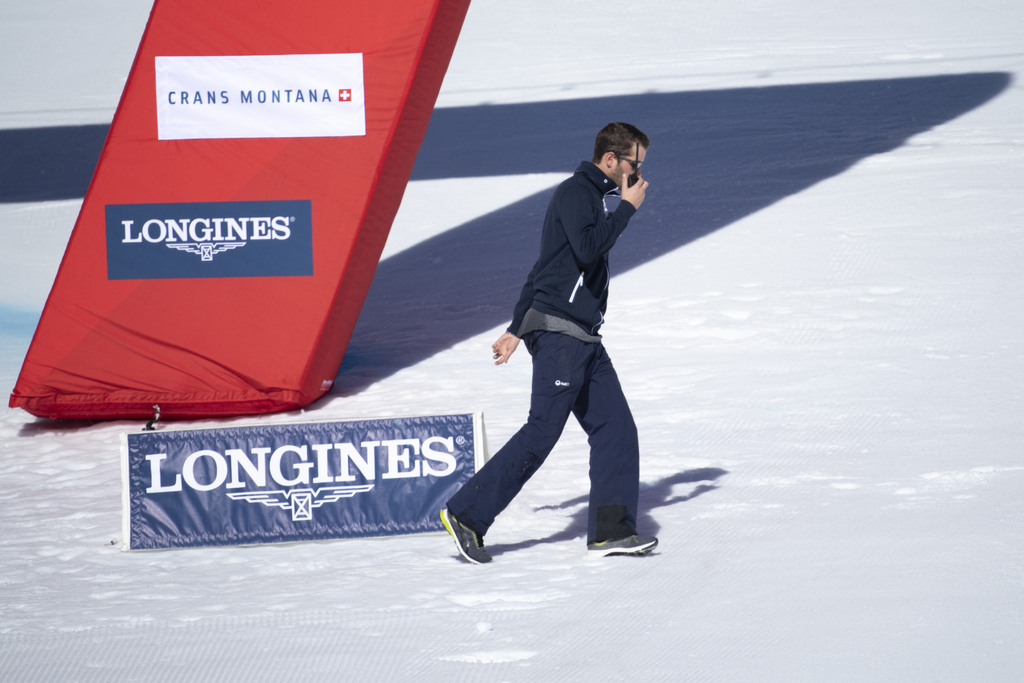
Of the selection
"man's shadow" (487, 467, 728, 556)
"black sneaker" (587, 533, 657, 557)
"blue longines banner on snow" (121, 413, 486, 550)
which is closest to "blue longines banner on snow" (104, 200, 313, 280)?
"blue longines banner on snow" (121, 413, 486, 550)

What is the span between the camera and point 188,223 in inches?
218

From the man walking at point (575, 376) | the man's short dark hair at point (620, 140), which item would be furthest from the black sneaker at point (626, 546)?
the man's short dark hair at point (620, 140)

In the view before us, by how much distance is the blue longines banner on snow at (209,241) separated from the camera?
553 centimetres

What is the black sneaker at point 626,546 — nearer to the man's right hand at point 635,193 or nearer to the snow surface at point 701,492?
the snow surface at point 701,492

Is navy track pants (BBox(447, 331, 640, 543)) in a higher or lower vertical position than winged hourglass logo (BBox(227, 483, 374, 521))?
higher

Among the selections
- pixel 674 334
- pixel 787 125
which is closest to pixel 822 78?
pixel 787 125

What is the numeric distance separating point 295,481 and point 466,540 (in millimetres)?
710

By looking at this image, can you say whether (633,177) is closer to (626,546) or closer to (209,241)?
(626,546)

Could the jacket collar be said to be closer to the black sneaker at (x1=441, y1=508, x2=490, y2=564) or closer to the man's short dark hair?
the man's short dark hair

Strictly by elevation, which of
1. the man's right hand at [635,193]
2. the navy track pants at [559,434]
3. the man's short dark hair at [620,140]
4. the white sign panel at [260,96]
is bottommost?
the navy track pants at [559,434]

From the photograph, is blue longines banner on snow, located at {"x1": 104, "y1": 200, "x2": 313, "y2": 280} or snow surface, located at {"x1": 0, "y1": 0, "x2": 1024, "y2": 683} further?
blue longines banner on snow, located at {"x1": 104, "y1": 200, "x2": 313, "y2": 280}

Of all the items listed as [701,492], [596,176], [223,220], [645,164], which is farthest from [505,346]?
[645,164]

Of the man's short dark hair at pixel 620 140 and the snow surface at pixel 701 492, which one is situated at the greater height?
the man's short dark hair at pixel 620 140

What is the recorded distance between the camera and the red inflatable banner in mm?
5469
